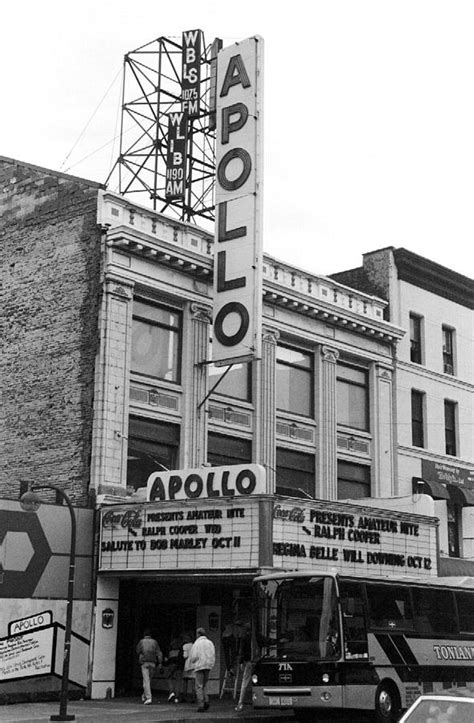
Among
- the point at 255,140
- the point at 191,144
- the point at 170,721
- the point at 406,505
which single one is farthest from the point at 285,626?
the point at 191,144

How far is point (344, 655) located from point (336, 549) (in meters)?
5.33

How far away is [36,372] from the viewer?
98.5ft

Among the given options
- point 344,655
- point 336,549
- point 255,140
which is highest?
point 255,140

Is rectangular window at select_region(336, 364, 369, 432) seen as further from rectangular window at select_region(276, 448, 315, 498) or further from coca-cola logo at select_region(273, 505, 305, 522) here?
coca-cola logo at select_region(273, 505, 305, 522)

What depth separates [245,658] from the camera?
1066 inches

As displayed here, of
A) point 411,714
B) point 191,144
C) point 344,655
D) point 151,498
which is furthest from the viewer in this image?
point 191,144

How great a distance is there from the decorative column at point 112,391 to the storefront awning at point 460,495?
47.6 ft

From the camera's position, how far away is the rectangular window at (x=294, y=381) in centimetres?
3356

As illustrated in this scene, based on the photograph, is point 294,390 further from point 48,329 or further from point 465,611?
point 465,611

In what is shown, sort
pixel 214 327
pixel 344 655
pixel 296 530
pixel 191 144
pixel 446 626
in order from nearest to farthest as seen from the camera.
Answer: pixel 344 655
pixel 446 626
pixel 296 530
pixel 214 327
pixel 191 144

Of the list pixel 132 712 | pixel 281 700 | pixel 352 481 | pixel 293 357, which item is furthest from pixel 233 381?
pixel 281 700

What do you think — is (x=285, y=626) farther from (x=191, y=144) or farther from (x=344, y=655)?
(x=191, y=144)

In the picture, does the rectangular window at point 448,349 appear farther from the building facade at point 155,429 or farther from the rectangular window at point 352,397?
the building facade at point 155,429

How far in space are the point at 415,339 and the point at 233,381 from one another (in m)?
9.96
